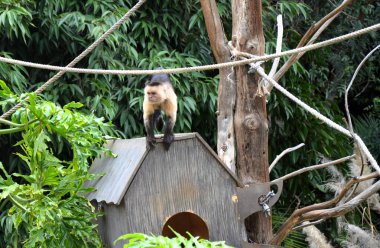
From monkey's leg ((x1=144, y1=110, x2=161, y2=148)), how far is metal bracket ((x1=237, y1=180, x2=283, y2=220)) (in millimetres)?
558

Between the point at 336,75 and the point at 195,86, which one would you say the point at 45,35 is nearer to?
the point at 195,86

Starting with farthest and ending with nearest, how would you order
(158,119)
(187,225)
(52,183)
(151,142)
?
1. (158,119)
2. (187,225)
3. (52,183)
4. (151,142)

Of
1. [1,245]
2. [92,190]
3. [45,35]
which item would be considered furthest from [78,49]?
[92,190]

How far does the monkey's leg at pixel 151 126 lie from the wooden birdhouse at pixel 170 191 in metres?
0.04

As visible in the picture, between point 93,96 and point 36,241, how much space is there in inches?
78.1

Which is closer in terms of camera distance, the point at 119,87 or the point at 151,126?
the point at 151,126

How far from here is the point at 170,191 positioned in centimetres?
358

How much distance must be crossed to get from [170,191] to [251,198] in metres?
0.50

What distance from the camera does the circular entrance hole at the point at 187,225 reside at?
3701mm

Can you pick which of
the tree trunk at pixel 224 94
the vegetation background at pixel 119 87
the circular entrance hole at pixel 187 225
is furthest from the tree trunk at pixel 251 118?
the vegetation background at pixel 119 87

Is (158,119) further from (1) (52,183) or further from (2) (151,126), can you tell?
(1) (52,183)

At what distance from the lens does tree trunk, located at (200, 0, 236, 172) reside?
416cm

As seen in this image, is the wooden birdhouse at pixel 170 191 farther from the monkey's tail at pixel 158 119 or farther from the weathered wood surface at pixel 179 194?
the monkey's tail at pixel 158 119

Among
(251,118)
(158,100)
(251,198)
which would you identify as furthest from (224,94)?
(251,198)
